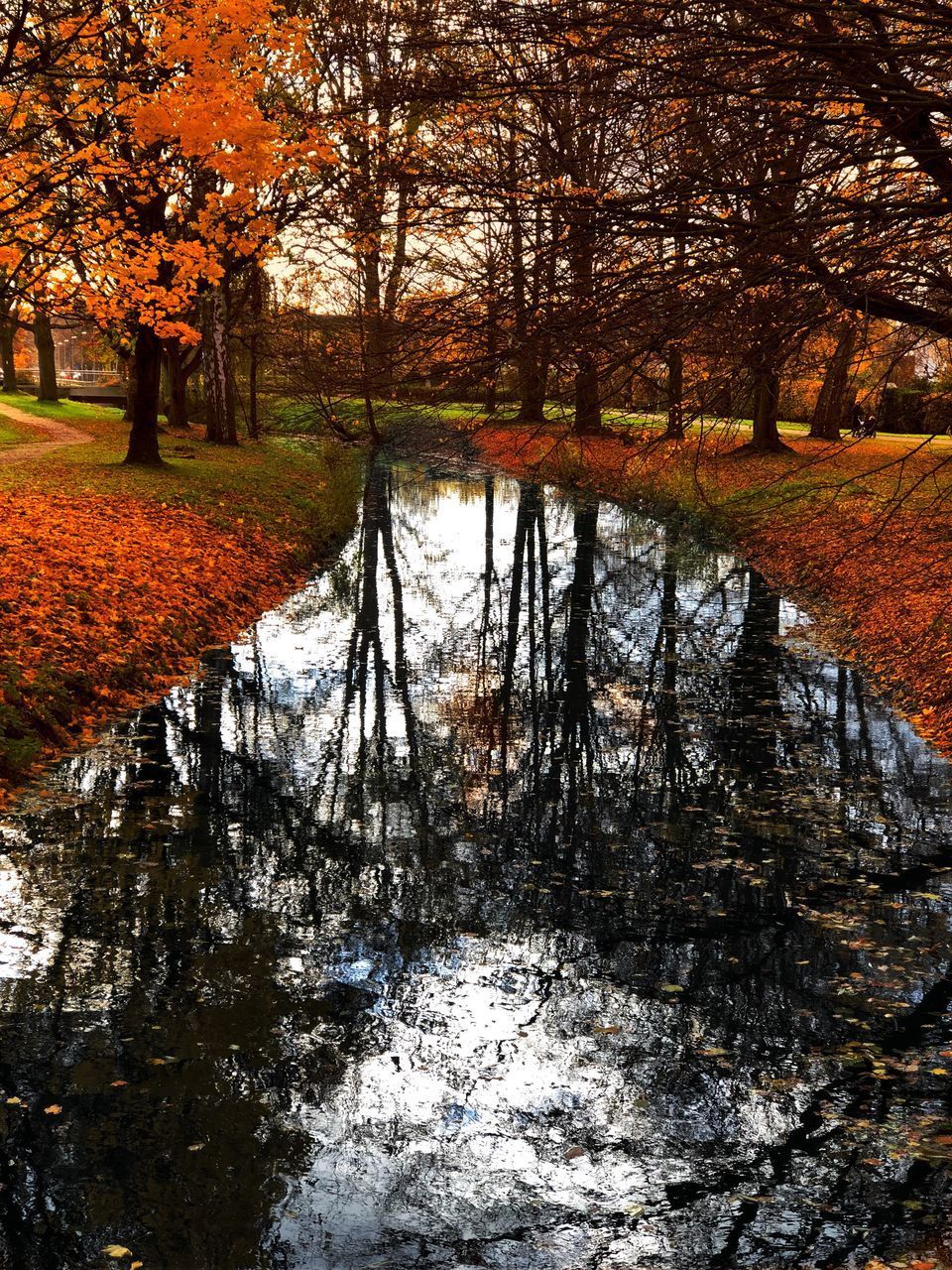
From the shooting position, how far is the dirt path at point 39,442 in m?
25.1

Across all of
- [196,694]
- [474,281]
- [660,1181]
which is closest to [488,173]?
[474,281]

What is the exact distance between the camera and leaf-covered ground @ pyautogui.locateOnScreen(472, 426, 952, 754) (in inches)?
269

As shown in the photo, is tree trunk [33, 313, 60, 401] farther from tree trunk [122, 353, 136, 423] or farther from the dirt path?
tree trunk [122, 353, 136, 423]

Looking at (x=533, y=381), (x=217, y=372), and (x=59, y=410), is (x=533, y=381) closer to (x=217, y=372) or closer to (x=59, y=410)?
(x=217, y=372)

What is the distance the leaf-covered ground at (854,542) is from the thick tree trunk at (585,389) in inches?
8.4

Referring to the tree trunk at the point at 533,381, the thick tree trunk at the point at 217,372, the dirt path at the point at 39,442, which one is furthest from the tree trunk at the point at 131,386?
the tree trunk at the point at 533,381

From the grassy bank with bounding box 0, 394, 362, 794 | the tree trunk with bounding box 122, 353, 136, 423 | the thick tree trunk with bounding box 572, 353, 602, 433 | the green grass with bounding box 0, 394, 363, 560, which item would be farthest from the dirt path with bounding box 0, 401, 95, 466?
the thick tree trunk with bounding box 572, 353, 602, 433

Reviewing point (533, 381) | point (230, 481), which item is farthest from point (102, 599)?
point (230, 481)

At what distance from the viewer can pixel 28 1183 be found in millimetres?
4180

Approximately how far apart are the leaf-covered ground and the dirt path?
1165 cm

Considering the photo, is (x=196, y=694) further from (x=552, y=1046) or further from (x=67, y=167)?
(x=552, y=1046)

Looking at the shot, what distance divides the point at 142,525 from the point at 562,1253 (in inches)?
519

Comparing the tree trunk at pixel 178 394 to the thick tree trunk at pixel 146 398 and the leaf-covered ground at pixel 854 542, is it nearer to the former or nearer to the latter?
the thick tree trunk at pixel 146 398

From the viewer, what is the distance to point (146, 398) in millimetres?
22828
